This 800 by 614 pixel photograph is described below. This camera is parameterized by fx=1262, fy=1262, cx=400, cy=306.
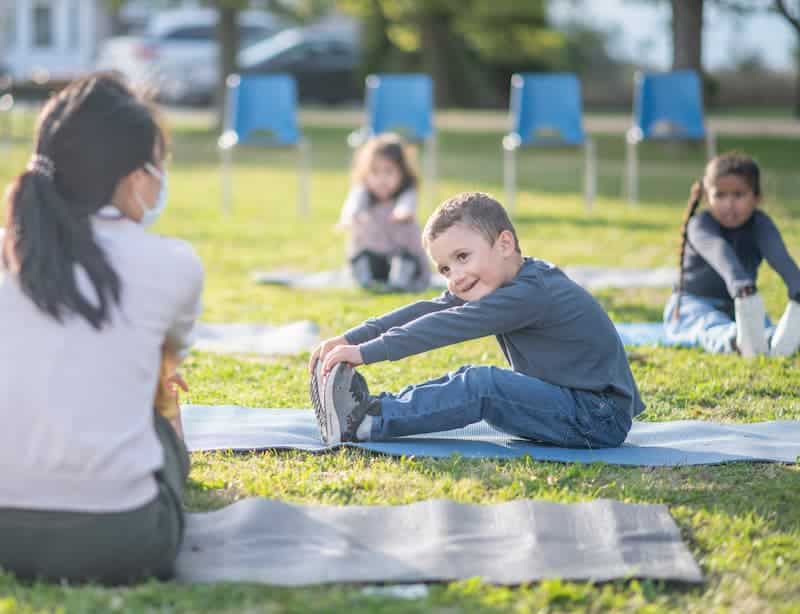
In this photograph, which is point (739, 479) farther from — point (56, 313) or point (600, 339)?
point (56, 313)

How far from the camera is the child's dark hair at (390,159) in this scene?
6.87m

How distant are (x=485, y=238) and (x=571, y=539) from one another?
96cm

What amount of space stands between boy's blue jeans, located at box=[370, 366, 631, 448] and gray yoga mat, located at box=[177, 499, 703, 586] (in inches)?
22.7

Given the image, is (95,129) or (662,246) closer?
(95,129)

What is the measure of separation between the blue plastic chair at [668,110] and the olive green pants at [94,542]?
8284 millimetres

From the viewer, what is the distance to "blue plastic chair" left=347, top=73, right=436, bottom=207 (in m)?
10.1

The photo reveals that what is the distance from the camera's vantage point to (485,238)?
3439mm

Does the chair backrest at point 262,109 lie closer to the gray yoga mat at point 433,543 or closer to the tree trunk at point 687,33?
the tree trunk at point 687,33

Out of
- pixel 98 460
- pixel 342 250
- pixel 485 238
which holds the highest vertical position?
pixel 485 238

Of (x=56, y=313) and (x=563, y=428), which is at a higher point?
(x=56, y=313)

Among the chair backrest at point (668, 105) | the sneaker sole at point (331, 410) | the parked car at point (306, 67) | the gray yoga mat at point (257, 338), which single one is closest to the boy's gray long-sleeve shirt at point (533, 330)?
the sneaker sole at point (331, 410)

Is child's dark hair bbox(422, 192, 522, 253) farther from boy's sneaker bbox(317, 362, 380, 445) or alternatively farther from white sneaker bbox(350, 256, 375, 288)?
white sneaker bbox(350, 256, 375, 288)

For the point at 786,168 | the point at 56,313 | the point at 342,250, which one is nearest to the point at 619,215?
the point at 342,250

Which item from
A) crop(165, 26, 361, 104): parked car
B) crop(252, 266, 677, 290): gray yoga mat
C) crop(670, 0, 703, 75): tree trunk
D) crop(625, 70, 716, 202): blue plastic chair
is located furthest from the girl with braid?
crop(165, 26, 361, 104): parked car
